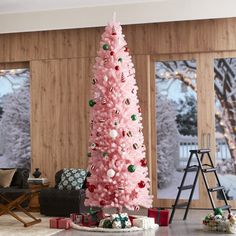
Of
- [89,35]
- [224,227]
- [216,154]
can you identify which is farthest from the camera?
[89,35]

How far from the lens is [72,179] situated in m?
8.55

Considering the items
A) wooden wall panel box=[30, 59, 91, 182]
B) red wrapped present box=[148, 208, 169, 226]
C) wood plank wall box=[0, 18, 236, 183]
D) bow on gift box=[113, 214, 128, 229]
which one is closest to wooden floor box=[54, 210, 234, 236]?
red wrapped present box=[148, 208, 169, 226]

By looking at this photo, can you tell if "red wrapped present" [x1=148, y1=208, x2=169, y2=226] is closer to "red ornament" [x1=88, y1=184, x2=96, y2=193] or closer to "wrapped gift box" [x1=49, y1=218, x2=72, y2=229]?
"red ornament" [x1=88, y1=184, x2=96, y2=193]

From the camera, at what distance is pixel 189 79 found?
9227 millimetres

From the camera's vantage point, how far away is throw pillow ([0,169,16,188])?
362 inches

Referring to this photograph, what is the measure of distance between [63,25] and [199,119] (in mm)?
2845

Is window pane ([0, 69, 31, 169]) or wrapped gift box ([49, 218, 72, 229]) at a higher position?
window pane ([0, 69, 31, 169])

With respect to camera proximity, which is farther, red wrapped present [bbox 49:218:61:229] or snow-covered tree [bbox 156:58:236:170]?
snow-covered tree [bbox 156:58:236:170]

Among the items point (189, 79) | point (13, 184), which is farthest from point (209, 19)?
point (13, 184)

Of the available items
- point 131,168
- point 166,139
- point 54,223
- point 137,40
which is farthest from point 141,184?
point 137,40

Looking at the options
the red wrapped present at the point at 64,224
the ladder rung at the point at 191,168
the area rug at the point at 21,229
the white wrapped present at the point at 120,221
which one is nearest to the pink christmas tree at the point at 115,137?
the white wrapped present at the point at 120,221

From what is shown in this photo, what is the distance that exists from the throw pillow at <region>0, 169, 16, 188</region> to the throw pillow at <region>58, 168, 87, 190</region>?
42.9 inches

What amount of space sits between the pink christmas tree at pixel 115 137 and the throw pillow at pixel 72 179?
120 centimetres

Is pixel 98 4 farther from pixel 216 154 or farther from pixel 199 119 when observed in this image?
pixel 216 154
